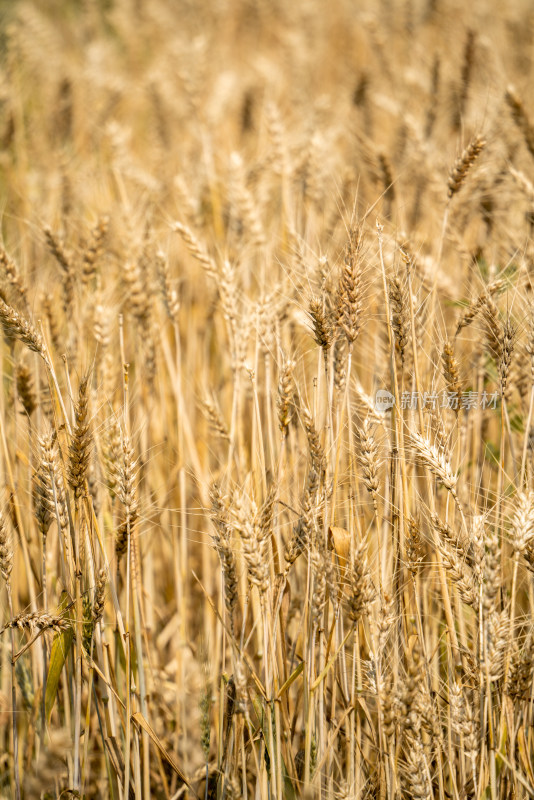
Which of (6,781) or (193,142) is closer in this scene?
(6,781)

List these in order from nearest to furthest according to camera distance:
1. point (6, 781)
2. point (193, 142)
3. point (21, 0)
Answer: point (6, 781) < point (193, 142) < point (21, 0)

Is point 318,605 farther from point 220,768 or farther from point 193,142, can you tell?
point 193,142

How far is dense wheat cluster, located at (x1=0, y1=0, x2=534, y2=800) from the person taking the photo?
41.9 inches

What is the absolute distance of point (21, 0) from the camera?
15.4ft

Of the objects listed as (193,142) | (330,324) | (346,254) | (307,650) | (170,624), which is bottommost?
(170,624)

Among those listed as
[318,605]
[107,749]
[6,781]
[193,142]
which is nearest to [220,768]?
[107,749]

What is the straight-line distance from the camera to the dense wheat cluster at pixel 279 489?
41.9 inches

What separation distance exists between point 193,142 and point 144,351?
2449mm

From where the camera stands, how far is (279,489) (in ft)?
3.80

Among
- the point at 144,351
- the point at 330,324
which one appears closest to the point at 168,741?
the point at 144,351

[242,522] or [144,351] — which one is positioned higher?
[144,351]

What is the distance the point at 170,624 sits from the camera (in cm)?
189

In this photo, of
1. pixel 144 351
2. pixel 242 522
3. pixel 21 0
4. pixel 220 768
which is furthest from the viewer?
pixel 21 0

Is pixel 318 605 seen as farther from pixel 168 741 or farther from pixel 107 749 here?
pixel 168 741
